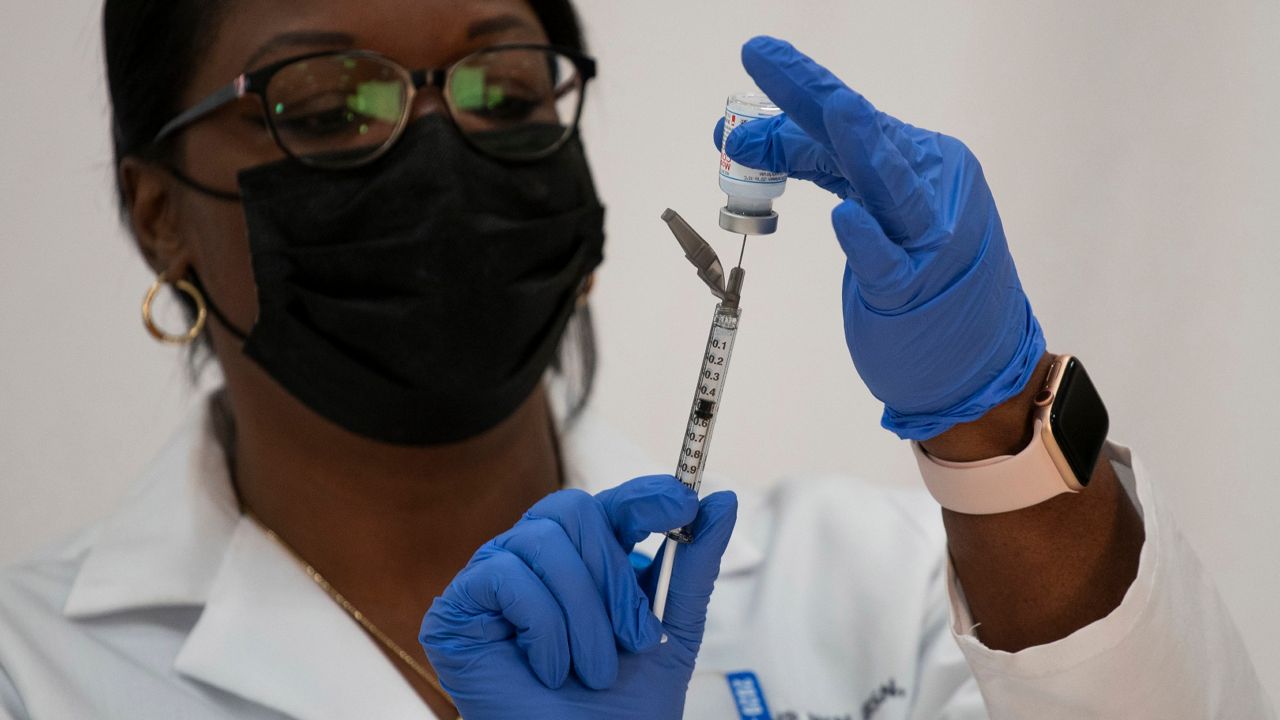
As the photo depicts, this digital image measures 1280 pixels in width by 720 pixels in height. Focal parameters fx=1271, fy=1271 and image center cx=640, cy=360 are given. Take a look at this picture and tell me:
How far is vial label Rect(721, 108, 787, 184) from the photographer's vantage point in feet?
3.53

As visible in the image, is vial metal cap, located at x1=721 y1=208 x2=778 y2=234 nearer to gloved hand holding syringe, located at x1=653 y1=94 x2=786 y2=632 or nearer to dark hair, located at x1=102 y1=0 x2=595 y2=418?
gloved hand holding syringe, located at x1=653 y1=94 x2=786 y2=632

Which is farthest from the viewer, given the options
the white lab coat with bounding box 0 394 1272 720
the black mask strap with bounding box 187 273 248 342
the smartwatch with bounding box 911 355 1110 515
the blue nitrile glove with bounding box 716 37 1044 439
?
the black mask strap with bounding box 187 273 248 342

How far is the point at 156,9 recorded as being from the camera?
143 centimetres

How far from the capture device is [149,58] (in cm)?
145

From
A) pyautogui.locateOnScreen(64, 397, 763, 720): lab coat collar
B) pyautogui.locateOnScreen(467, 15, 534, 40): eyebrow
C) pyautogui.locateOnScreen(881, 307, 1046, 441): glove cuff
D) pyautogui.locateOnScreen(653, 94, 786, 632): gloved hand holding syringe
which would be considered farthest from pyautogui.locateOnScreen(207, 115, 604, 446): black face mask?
pyautogui.locateOnScreen(881, 307, 1046, 441): glove cuff

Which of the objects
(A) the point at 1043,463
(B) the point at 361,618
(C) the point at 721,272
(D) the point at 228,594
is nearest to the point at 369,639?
(B) the point at 361,618

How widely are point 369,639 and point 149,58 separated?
2.31 ft

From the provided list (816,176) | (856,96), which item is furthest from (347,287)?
(856,96)

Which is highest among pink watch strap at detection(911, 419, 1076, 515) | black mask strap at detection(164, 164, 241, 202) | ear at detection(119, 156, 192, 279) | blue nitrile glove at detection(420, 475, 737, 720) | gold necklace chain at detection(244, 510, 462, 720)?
pink watch strap at detection(911, 419, 1076, 515)

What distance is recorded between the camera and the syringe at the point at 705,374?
1.03 m

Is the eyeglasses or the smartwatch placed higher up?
the eyeglasses

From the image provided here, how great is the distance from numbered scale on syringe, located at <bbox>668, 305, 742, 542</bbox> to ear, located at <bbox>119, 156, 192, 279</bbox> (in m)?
0.69

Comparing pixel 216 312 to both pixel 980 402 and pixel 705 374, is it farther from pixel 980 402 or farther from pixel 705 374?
pixel 980 402

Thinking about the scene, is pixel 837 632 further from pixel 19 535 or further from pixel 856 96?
pixel 19 535
